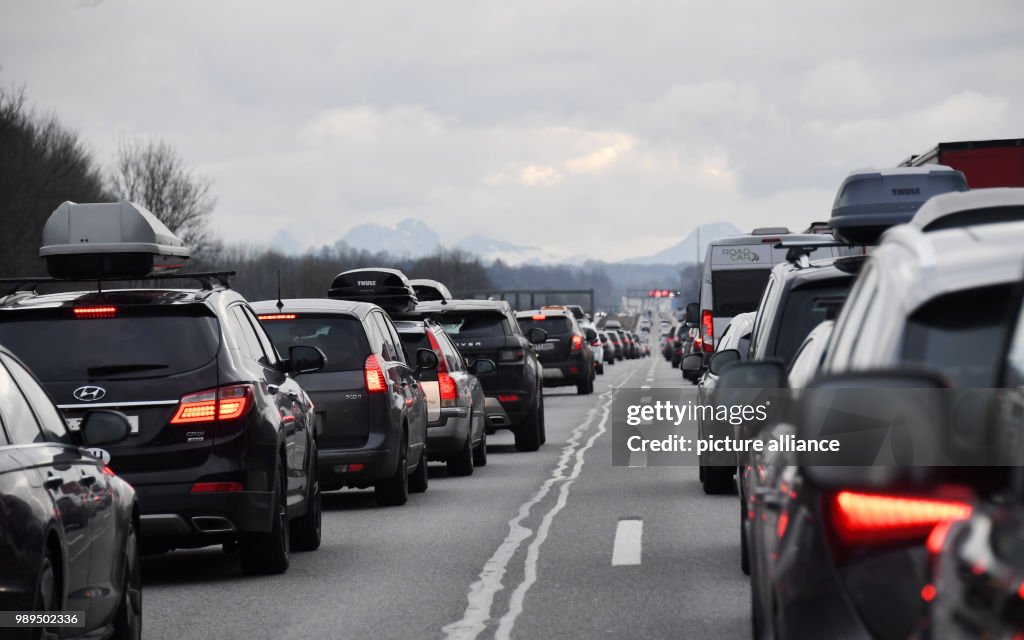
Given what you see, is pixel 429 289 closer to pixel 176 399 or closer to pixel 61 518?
pixel 176 399

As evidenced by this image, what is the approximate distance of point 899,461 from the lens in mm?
3516

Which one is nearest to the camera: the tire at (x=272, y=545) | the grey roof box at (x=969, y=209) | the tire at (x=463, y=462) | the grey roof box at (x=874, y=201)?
the grey roof box at (x=969, y=209)

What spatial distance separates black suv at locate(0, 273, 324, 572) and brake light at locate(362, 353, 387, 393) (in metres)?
3.51

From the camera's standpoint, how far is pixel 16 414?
630 centimetres

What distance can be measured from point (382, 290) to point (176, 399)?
16092 mm

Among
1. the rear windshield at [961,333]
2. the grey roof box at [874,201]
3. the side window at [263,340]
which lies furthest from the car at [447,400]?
the rear windshield at [961,333]

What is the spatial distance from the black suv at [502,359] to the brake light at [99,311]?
11.4m

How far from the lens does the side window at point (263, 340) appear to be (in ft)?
35.5

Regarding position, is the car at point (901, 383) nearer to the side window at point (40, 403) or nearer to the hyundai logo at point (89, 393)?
the side window at point (40, 403)

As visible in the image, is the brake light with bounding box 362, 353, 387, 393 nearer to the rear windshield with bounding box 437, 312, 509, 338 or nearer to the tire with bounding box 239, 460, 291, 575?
the tire with bounding box 239, 460, 291, 575

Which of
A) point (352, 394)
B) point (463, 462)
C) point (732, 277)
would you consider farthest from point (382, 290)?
point (352, 394)

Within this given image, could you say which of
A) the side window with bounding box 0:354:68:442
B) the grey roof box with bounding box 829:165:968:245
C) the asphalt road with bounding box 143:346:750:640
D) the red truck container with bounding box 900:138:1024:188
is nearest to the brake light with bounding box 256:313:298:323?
the asphalt road with bounding box 143:346:750:640

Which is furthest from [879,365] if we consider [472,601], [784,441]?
[472,601]

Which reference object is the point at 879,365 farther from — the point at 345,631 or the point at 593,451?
the point at 593,451
